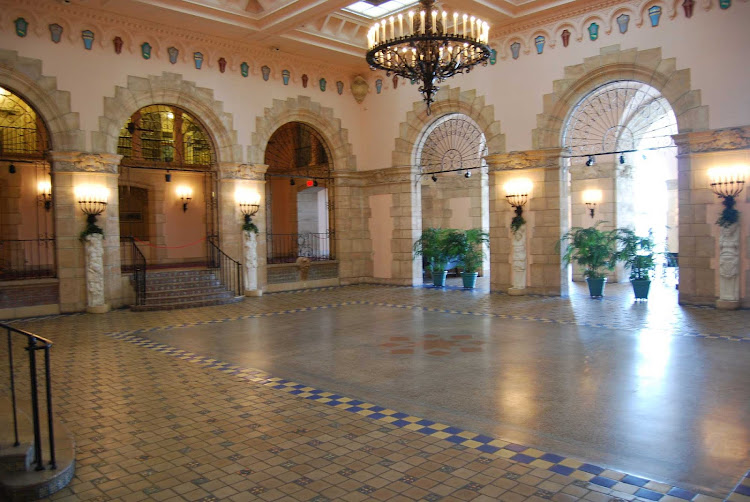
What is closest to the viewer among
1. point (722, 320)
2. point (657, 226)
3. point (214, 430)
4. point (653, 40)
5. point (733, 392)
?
point (214, 430)

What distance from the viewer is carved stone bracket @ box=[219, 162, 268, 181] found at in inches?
474

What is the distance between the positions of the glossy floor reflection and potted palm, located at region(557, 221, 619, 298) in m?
1.72

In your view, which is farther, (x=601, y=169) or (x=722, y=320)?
(x=601, y=169)

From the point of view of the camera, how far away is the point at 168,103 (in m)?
11.3

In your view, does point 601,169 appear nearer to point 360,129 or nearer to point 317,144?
point 360,129

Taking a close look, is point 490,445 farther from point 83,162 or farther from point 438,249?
point 438,249

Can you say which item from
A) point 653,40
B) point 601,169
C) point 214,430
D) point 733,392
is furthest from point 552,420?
point 601,169

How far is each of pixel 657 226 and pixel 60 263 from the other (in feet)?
49.9

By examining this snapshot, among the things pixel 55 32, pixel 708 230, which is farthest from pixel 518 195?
pixel 55 32

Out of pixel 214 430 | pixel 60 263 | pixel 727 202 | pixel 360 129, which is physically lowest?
pixel 214 430

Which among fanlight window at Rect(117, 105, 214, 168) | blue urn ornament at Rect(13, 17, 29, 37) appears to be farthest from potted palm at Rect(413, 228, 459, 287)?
blue urn ornament at Rect(13, 17, 29, 37)

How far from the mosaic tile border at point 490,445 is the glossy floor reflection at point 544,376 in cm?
10

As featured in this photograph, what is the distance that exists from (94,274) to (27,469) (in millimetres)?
7530

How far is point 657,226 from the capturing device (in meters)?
16.4
